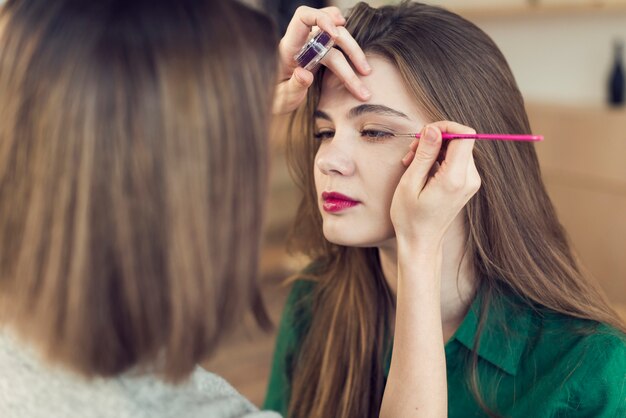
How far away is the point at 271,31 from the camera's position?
2.64ft

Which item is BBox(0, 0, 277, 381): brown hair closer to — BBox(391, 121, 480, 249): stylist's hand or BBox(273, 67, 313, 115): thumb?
BBox(391, 121, 480, 249): stylist's hand

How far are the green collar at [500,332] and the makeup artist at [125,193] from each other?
22.3 inches

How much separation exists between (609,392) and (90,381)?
2.53ft

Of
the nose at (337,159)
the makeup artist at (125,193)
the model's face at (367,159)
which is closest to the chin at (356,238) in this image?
the model's face at (367,159)

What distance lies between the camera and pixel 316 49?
1250 mm

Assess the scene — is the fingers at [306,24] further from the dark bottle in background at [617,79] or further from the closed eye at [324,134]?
the dark bottle in background at [617,79]

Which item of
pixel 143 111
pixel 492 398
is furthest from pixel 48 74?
pixel 492 398

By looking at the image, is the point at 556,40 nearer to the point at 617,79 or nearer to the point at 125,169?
the point at 617,79

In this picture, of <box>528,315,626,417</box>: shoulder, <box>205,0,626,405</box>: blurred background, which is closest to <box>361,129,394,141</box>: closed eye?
<box>528,315,626,417</box>: shoulder

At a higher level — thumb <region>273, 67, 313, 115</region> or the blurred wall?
the blurred wall

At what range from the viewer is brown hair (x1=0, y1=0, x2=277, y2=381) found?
699 millimetres

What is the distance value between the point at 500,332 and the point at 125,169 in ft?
2.59

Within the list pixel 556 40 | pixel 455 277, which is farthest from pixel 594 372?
pixel 556 40

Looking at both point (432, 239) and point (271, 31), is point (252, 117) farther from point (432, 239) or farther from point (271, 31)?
point (432, 239)
